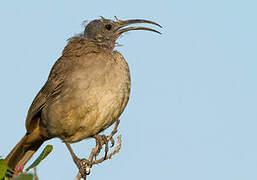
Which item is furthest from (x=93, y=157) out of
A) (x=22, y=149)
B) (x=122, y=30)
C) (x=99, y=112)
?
(x=122, y=30)

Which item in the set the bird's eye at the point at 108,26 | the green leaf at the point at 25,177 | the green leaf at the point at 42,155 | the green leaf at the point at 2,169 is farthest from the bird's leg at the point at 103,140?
the green leaf at the point at 25,177

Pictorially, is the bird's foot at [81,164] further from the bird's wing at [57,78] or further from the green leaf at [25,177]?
the green leaf at [25,177]

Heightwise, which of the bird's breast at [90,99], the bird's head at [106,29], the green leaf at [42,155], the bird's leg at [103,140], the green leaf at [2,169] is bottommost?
the green leaf at [2,169]

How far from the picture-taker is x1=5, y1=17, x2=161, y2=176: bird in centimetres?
594

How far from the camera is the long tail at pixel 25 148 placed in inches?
257

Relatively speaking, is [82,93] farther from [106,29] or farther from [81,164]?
[106,29]

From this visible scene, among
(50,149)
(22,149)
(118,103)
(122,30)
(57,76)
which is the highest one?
(122,30)

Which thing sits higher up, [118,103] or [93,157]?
[118,103]

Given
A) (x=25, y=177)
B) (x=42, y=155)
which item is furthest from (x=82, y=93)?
(x=25, y=177)

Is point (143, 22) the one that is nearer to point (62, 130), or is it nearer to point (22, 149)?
point (62, 130)

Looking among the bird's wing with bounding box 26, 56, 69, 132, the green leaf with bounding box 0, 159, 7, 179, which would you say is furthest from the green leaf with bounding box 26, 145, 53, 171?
the bird's wing with bounding box 26, 56, 69, 132

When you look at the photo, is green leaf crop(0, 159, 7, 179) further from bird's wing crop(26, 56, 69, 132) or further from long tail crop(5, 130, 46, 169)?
long tail crop(5, 130, 46, 169)

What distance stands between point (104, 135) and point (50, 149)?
215 cm

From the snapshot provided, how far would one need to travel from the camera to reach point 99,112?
5918 millimetres
